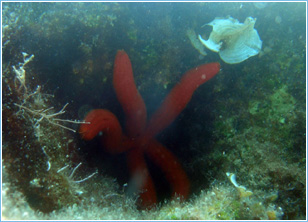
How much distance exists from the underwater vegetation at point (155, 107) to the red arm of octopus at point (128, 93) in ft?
0.68

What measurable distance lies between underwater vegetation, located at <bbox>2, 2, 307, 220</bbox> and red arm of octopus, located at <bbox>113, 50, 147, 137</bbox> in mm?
208

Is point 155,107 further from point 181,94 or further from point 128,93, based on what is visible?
point 128,93

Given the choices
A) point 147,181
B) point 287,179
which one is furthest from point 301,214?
point 147,181

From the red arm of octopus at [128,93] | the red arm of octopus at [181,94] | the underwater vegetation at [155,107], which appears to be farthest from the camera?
the red arm of octopus at [181,94]

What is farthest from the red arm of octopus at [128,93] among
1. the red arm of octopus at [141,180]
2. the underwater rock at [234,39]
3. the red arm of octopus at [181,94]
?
the underwater rock at [234,39]

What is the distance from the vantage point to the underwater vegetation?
105 inches

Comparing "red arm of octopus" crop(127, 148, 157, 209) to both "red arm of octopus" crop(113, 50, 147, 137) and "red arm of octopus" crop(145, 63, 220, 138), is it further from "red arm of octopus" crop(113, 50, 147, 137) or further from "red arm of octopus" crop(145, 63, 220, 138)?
"red arm of octopus" crop(145, 63, 220, 138)

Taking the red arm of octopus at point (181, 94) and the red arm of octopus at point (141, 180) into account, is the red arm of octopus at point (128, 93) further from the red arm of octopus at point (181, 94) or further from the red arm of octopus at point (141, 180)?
the red arm of octopus at point (141, 180)

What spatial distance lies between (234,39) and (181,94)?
1.38m

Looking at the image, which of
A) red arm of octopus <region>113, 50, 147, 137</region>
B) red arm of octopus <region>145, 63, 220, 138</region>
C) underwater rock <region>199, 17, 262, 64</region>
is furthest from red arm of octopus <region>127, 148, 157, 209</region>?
underwater rock <region>199, 17, 262, 64</region>

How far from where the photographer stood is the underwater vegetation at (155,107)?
2.68 m

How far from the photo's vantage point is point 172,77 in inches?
164

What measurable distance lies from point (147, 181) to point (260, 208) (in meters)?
2.03

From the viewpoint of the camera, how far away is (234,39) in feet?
12.6
